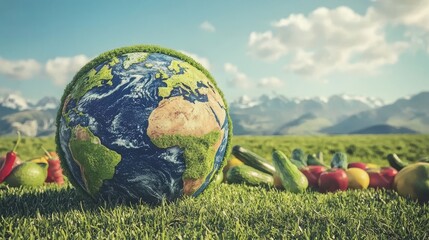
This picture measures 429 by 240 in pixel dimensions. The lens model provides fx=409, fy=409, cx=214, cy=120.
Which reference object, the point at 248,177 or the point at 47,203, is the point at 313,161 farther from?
the point at 47,203

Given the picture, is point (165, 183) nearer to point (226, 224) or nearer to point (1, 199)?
point (226, 224)

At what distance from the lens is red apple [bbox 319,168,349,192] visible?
767 cm

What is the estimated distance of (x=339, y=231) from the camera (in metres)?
4.59

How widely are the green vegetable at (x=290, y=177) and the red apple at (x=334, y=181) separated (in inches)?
13.7

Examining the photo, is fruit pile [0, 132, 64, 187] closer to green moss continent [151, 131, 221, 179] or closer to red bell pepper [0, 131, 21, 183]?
red bell pepper [0, 131, 21, 183]

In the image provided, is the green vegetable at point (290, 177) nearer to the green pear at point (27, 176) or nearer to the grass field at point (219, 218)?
the grass field at point (219, 218)

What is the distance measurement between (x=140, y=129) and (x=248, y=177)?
379cm

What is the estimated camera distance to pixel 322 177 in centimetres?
785

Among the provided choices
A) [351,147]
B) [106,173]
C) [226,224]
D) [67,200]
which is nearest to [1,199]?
[67,200]

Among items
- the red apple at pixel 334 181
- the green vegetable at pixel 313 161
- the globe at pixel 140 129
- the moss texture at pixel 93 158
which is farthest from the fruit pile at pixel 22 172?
the green vegetable at pixel 313 161

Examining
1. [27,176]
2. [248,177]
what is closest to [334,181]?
[248,177]

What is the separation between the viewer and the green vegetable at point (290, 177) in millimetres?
7520

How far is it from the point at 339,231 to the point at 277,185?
Answer: 353cm

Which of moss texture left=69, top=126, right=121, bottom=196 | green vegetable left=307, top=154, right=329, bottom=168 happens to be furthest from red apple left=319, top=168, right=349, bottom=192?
moss texture left=69, top=126, right=121, bottom=196
